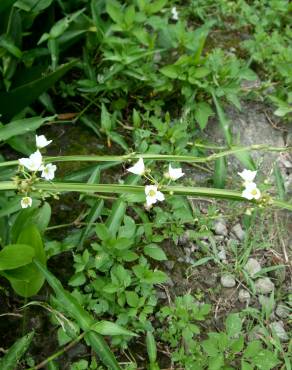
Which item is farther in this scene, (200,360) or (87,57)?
(87,57)

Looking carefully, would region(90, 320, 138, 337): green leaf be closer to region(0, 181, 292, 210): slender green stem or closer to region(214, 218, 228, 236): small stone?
region(0, 181, 292, 210): slender green stem

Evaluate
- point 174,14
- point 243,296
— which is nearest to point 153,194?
point 243,296

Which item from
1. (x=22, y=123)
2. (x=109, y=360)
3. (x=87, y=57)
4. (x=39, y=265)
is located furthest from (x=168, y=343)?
(x=87, y=57)

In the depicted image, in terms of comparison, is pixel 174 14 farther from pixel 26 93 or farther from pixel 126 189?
pixel 126 189

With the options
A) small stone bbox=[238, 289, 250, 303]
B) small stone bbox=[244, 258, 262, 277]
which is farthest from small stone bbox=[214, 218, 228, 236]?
small stone bbox=[238, 289, 250, 303]

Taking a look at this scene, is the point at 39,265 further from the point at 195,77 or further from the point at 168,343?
the point at 195,77

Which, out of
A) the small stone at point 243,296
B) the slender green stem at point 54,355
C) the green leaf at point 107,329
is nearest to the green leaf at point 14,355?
the slender green stem at point 54,355

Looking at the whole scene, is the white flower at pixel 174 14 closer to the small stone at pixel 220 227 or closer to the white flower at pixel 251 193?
the small stone at pixel 220 227
